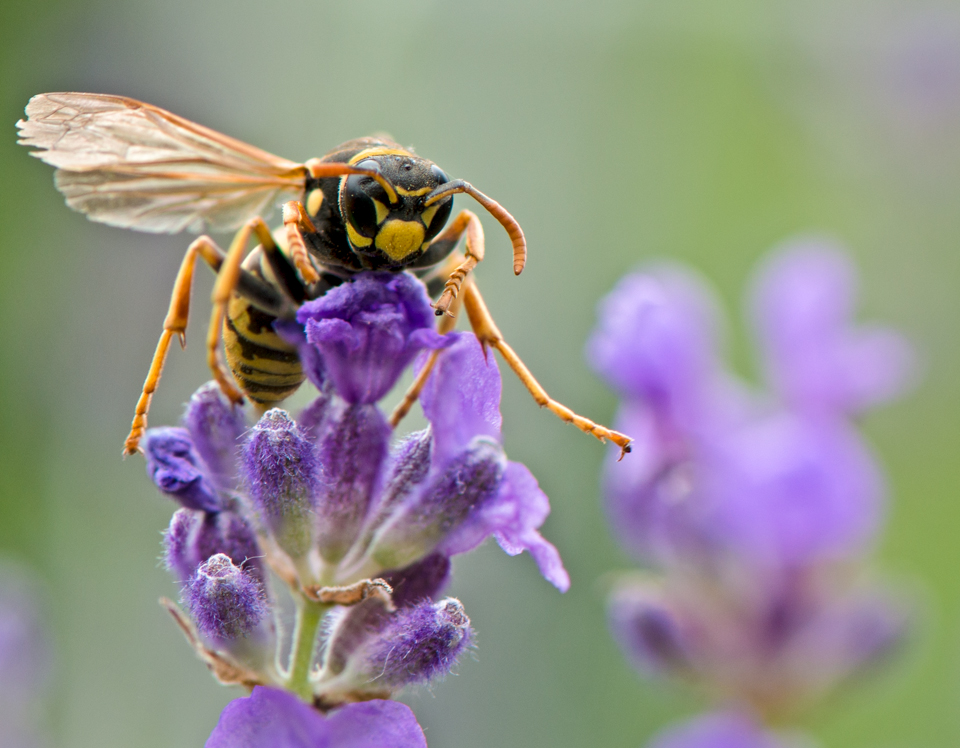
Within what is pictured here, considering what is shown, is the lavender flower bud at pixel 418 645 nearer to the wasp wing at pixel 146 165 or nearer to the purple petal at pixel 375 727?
the purple petal at pixel 375 727

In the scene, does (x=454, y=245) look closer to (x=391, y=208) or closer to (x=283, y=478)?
(x=391, y=208)

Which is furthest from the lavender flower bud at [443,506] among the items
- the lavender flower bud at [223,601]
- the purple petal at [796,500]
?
the purple petal at [796,500]

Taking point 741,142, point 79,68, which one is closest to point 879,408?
point 741,142

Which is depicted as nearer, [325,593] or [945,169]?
[325,593]

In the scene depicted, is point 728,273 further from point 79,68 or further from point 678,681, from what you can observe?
point 678,681

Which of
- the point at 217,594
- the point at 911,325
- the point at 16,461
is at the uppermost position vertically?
the point at 217,594

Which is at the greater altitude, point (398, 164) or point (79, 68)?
point (398, 164)

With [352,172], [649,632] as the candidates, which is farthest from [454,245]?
[649,632]

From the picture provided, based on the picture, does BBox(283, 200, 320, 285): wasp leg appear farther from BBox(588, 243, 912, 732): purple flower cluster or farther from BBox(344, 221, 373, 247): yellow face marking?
BBox(588, 243, 912, 732): purple flower cluster
